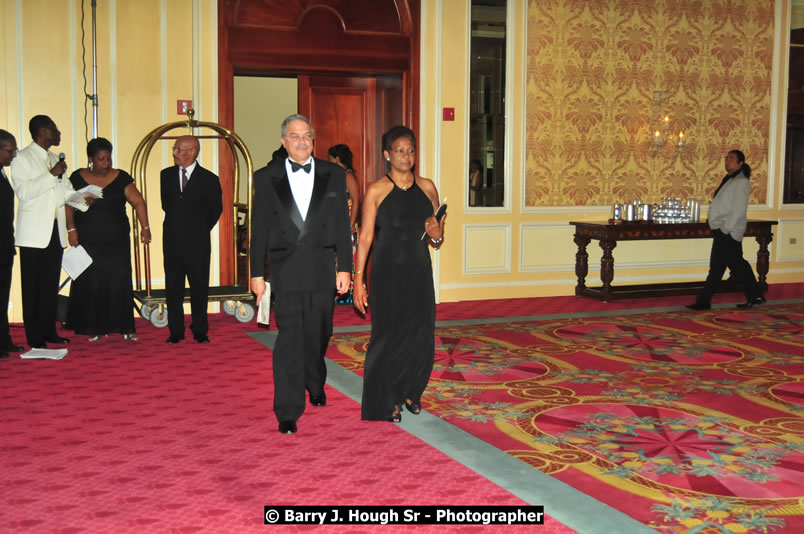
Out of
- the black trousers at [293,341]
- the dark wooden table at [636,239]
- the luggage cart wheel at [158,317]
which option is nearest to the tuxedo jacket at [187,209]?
the luggage cart wheel at [158,317]

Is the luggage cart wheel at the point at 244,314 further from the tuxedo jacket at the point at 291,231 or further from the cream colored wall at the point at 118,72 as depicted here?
the tuxedo jacket at the point at 291,231

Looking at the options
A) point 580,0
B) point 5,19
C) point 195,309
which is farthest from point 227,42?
point 580,0

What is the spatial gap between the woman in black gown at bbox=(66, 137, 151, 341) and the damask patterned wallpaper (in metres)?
4.71

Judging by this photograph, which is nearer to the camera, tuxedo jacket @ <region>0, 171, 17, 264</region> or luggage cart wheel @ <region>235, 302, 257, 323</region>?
tuxedo jacket @ <region>0, 171, 17, 264</region>

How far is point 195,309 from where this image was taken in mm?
7371

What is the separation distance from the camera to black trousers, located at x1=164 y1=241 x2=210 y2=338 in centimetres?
726

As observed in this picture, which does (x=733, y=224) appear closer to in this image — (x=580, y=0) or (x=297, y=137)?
(x=580, y=0)

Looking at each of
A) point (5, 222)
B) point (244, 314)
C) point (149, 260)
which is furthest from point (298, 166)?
point (244, 314)

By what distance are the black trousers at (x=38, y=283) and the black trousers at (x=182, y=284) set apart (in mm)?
836

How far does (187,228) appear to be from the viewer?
23.7 ft

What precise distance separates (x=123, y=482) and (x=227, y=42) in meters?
5.80

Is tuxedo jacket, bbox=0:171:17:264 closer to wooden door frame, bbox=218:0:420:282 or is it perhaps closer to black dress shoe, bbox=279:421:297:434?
wooden door frame, bbox=218:0:420:282

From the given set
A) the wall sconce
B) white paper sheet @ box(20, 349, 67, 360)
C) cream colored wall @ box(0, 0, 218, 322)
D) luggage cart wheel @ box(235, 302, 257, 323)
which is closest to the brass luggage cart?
luggage cart wheel @ box(235, 302, 257, 323)

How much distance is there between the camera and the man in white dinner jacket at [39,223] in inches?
264
